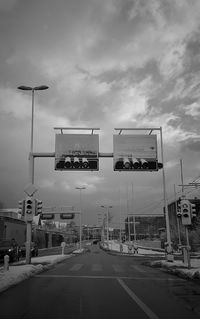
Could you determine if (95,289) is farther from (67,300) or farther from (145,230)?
(145,230)

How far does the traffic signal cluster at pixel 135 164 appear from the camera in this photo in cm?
2811

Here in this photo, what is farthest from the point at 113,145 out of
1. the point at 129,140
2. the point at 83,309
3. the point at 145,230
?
the point at 145,230

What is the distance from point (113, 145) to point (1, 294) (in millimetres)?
18103

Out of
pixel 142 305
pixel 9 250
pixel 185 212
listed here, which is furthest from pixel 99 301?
pixel 9 250

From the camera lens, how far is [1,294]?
461 inches

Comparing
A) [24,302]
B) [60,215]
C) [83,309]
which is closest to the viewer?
[83,309]

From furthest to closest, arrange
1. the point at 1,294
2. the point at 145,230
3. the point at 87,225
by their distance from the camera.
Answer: the point at 87,225 < the point at 145,230 < the point at 1,294

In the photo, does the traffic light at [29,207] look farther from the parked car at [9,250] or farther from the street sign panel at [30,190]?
the parked car at [9,250]

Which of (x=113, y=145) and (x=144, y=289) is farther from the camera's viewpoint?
(x=113, y=145)

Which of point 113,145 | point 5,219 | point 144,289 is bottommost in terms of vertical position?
point 144,289

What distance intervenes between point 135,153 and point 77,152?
13.5 feet

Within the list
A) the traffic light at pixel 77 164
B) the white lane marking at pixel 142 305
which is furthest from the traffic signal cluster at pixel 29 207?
the white lane marking at pixel 142 305

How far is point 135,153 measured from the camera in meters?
28.6

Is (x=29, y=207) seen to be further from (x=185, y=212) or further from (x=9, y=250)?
(x=9, y=250)
